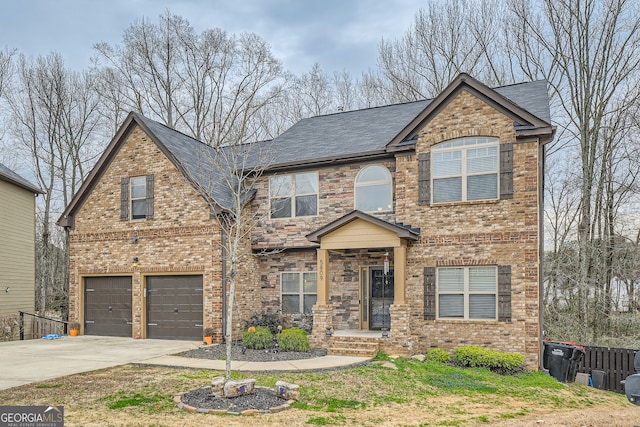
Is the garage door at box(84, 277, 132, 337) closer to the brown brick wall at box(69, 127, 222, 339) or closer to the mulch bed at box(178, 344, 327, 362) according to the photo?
the brown brick wall at box(69, 127, 222, 339)

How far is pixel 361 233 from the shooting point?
13.8 meters

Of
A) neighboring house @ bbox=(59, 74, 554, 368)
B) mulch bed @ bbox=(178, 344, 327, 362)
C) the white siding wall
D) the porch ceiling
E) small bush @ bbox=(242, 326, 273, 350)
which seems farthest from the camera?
the white siding wall

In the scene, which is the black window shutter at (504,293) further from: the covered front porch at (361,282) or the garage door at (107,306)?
the garage door at (107,306)

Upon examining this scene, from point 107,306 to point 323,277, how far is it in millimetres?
7911

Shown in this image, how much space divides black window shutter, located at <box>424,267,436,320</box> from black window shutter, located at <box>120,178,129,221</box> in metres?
9.96

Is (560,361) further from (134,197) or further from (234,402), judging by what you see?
(134,197)

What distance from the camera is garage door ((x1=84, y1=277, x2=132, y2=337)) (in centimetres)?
1677

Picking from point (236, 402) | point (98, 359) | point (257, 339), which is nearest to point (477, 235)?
point (257, 339)

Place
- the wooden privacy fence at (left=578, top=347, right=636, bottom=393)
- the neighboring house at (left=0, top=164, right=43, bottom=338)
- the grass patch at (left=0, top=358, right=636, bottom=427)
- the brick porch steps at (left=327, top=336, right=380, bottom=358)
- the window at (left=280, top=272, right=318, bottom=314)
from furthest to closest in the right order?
the neighboring house at (left=0, top=164, right=43, bottom=338), the window at (left=280, top=272, right=318, bottom=314), the wooden privacy fence at (left=578, top=347, right=636, bottom=393), the brick porch steps at (left=327, top=336, right=380, bottom=358), the grass patch at (left=0, top=358, right=636, bottom=427)

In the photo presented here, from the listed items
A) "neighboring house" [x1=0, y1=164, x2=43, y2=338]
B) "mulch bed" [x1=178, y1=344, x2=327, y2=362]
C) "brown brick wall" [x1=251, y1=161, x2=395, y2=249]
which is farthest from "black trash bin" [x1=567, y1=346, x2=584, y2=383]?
"neighboring house" [x1=0, y1=164, x2=43, y2=338]

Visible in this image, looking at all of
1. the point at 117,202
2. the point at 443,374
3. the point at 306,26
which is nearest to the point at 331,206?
the point at 443,374

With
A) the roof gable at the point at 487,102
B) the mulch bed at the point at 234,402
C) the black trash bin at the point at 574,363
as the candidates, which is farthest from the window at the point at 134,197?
the black trash bin at the point at 574,363

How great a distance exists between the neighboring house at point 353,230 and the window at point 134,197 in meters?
0.05

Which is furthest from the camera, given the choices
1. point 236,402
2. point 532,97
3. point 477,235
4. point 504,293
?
point 532,97
